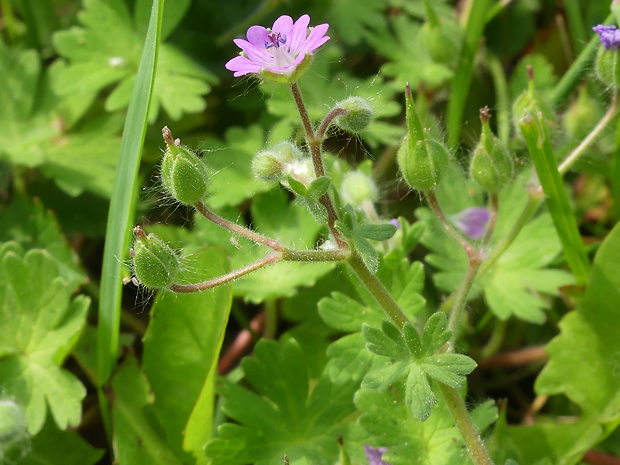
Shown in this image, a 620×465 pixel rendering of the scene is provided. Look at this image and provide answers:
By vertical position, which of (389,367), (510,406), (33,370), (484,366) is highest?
(389,367)

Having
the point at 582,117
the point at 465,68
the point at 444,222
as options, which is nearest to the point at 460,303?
the point at 444,222

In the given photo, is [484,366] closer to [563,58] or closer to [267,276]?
[267,276]

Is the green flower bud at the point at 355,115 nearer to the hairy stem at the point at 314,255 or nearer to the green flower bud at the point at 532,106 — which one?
the hairy stem at the point at 314,255

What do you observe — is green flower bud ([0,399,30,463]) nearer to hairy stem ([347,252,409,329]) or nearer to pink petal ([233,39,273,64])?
hairy stem ([347,252,409,329])

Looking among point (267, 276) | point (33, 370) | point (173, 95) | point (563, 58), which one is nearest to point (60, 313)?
point (33, 370)

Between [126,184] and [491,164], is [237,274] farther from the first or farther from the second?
[491,164]

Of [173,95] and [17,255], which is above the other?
[173,95]

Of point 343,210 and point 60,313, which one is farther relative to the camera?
point 60,313

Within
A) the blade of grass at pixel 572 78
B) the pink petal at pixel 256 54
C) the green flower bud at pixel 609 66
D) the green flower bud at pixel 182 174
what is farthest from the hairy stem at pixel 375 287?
the blade of grass at pixel 572 78

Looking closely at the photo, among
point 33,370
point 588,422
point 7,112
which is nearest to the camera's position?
point 588,422
